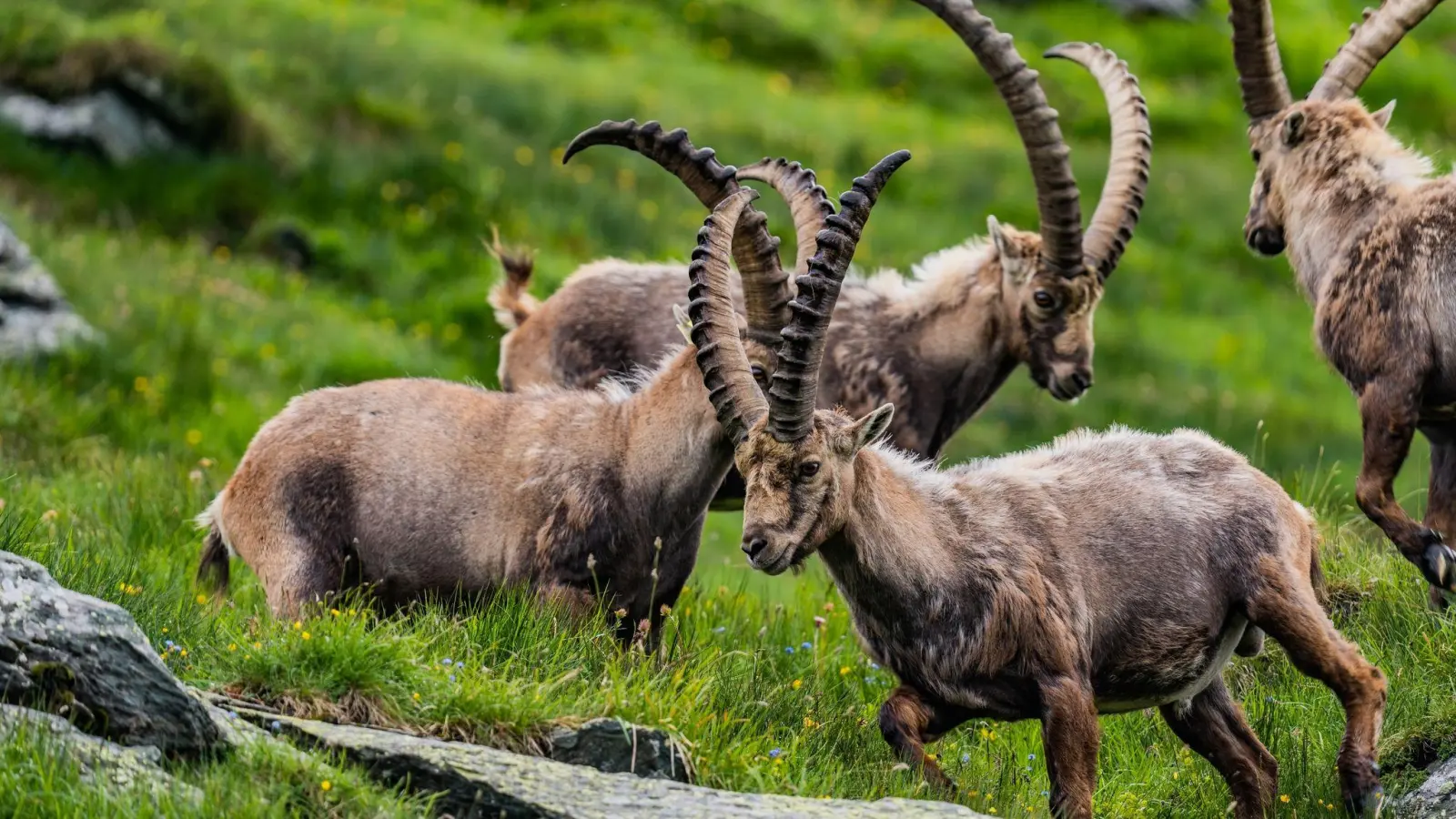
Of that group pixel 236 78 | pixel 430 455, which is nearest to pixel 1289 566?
pixel 430 455

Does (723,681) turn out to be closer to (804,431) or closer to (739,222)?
(804,431)

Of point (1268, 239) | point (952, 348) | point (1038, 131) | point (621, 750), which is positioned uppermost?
point (1038, 131)

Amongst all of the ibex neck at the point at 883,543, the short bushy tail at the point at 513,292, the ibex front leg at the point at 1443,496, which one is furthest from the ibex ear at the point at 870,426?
the short bushy tail at the point at 513,292

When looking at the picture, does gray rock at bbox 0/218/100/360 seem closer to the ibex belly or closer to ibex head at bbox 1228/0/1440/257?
ibex head at bbox 1228/0/1440/257

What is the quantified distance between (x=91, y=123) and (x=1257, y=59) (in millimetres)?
15083

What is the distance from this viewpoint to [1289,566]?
770 cm

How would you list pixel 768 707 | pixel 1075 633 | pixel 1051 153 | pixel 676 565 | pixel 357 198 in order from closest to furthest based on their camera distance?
pixel 1075 633 → pixel 768 707 → pixel 676 565 → pixel 1051 153 → pixel 357 198

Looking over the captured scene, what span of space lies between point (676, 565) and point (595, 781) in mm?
2478

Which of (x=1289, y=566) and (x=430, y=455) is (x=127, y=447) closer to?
(x=430, y=455)

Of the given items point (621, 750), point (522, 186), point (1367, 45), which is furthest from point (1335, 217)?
point (522, 186)

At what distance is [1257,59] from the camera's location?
998cm

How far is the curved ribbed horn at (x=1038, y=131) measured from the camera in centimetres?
1054

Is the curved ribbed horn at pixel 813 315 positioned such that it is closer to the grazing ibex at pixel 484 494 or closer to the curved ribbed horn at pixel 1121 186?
the grazing ibex at pixel 484 494

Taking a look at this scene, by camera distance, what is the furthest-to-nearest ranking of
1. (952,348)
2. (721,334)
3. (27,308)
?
1. (27,308)
2. (952,348)
3. (721,334)
